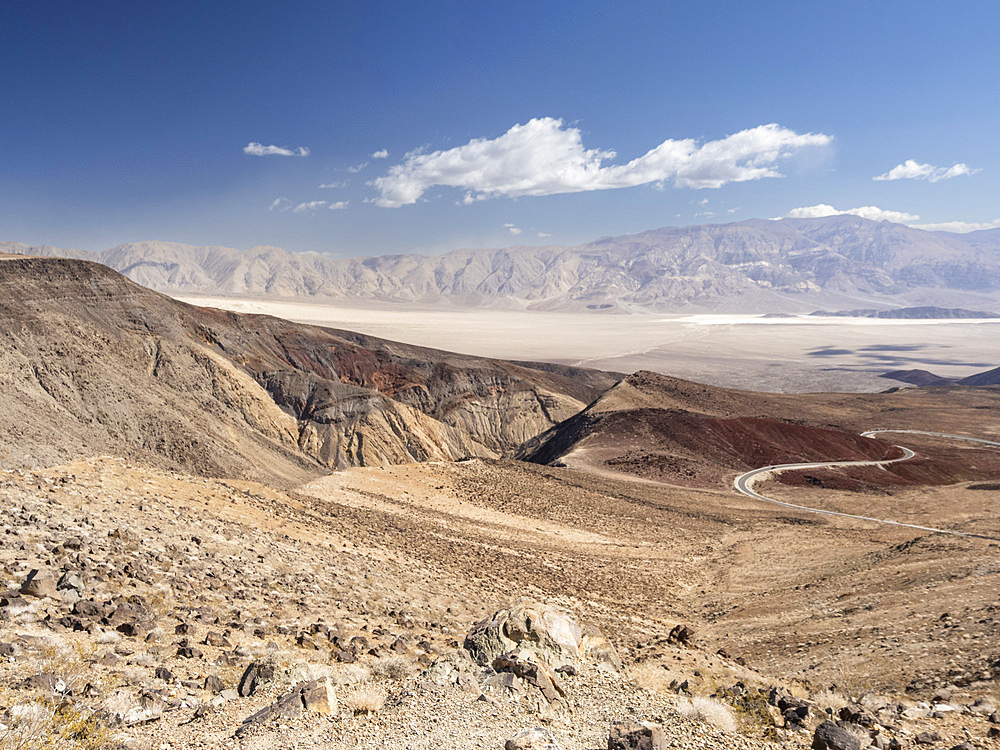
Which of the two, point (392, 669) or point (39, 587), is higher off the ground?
point (39, 587)

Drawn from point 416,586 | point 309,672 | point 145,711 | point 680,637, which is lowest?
point 680,637

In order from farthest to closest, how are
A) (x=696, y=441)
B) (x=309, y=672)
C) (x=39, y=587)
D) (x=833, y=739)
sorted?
(x=696, y=441) < (x=39, y=587) < (x=309, y=672) < (x=833, y=739)

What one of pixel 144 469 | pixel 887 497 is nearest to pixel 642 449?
pixel 887 497

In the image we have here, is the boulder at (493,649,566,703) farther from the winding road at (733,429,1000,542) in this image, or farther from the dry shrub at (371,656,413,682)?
the winding road at (733,429,1000,542)

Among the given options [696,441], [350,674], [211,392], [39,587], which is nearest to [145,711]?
[350,674]

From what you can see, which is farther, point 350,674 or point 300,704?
point 350,674

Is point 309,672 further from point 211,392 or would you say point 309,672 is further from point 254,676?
point 211,392

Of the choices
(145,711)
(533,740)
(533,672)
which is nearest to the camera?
(145,711)

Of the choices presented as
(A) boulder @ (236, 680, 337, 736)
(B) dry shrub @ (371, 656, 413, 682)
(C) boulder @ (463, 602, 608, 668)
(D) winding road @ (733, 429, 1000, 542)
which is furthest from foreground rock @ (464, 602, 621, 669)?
(D) winding road @ (733, 429, 1000, 542)

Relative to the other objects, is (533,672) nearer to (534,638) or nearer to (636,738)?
(534,638)
